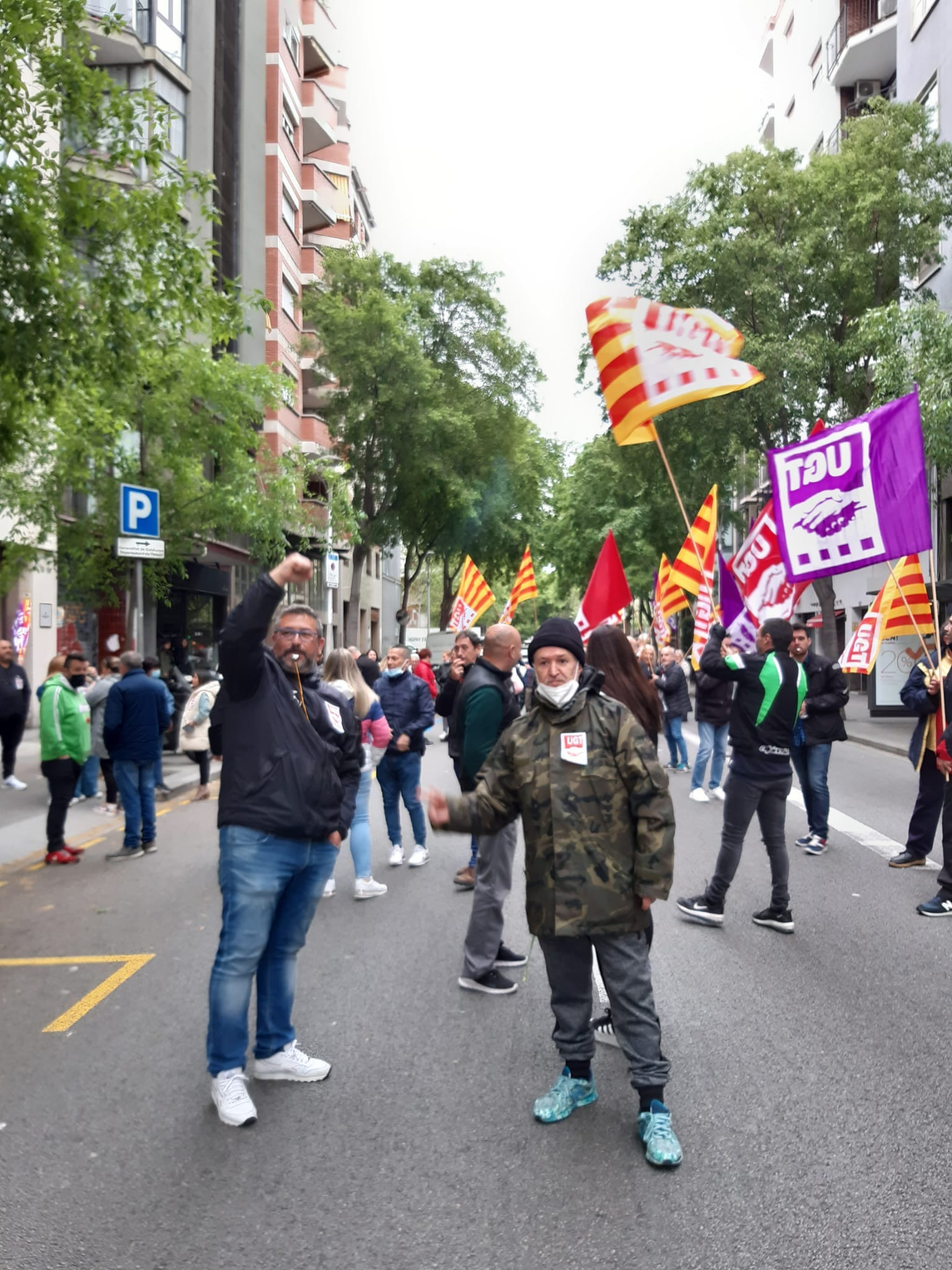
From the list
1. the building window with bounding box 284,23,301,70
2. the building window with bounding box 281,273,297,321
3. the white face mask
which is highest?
the building window with bounding box 284,23,301,70

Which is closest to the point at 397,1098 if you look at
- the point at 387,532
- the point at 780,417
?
the point at 780,417

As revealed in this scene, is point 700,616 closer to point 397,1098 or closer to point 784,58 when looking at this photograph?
point 397,1098

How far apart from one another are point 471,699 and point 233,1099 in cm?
239

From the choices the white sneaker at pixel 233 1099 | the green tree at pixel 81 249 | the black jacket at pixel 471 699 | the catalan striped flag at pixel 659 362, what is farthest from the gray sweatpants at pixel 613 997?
the green tree at pixel 81 249

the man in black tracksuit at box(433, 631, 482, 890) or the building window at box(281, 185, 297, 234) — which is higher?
the building window at box(281, 185, 297, 234)

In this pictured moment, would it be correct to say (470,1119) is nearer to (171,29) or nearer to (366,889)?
(366,889)

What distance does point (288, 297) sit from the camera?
41781mm

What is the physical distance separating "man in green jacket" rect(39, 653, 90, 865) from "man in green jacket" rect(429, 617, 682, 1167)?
6.45m

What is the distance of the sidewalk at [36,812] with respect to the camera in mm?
10562

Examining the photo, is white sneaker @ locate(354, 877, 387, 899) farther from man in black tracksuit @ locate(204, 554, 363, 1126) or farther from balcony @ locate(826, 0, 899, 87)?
balcony @ locate(826, 0, 899, 87)

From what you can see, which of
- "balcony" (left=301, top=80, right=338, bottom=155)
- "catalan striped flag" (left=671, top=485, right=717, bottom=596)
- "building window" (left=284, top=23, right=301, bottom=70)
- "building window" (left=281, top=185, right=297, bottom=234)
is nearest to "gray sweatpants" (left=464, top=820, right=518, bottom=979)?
"catalan striped flag" (left=671, top=485, right=717, bottom=596)

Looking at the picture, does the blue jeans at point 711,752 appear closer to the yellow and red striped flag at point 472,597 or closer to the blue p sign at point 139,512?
the blue p sign at point 139,512

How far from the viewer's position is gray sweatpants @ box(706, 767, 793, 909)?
6.72 meters

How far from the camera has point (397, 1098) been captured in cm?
429
